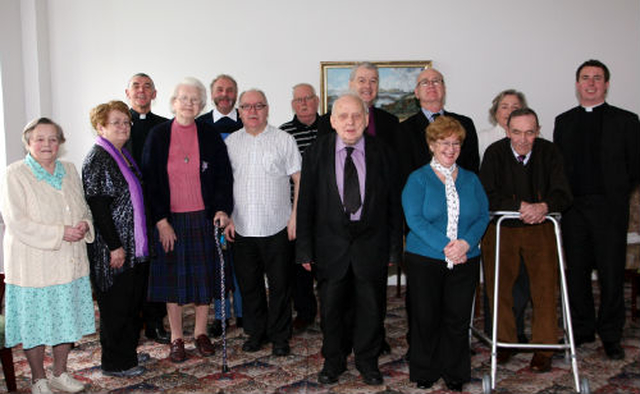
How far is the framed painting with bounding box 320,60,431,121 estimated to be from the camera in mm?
5613

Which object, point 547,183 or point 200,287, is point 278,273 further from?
point 547,183

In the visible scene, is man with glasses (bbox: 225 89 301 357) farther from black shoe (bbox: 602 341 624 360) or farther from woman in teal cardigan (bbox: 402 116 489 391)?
black shoe (bbox: 602 341 624 360)

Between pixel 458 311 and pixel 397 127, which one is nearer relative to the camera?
pixel 458 311

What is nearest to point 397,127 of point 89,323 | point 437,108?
point 437,108

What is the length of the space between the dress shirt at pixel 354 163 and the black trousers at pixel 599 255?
1559 mm

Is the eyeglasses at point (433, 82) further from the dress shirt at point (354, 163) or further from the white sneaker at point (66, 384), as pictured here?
the white sneaker at point (66, 384)

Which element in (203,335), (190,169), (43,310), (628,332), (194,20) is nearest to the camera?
(43,310)

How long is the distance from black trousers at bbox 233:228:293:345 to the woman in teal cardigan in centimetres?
90

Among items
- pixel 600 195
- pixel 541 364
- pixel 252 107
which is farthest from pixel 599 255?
pixel 252 107

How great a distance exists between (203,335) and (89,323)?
2.67 ft

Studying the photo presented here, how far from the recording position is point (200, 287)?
3502 millimetres

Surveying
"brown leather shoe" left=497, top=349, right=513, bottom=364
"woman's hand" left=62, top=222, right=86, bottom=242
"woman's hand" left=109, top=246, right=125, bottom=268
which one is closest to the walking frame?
"brown leather shoe" left=497, top=349, right=513, bottom=364

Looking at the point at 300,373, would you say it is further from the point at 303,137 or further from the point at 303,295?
the point at 303,137

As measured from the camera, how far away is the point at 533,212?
118 inches
